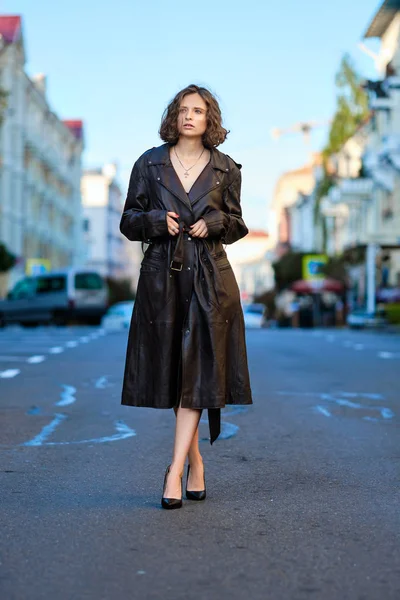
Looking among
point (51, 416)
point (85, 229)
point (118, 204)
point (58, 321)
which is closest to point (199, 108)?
point (51, 416)

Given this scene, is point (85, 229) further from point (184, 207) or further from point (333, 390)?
point (184, 207)

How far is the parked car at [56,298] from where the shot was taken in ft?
150

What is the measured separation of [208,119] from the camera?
17.9 feet

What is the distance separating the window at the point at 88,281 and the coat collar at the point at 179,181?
40688mm

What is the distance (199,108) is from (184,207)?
18.8 inches

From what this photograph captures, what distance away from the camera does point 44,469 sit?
6480 mm

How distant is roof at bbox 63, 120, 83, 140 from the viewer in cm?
9200

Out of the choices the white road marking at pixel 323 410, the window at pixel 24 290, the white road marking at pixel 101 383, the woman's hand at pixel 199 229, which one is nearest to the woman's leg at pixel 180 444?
the woman's hand at pixel 199 229

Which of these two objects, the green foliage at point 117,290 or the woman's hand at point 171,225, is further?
the green foliage at point 117,290

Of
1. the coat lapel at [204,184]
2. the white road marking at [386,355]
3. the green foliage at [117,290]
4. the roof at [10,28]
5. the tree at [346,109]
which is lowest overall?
the green foliage at [117,290]

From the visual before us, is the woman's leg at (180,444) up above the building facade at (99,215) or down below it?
below

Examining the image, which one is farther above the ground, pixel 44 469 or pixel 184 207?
pixel 184 207

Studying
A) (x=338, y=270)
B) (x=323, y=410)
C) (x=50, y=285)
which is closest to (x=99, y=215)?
(x=338, y=270)

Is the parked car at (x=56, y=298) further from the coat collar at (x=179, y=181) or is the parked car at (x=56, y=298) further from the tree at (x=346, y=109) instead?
the coat collar at (x=179, y=181)
